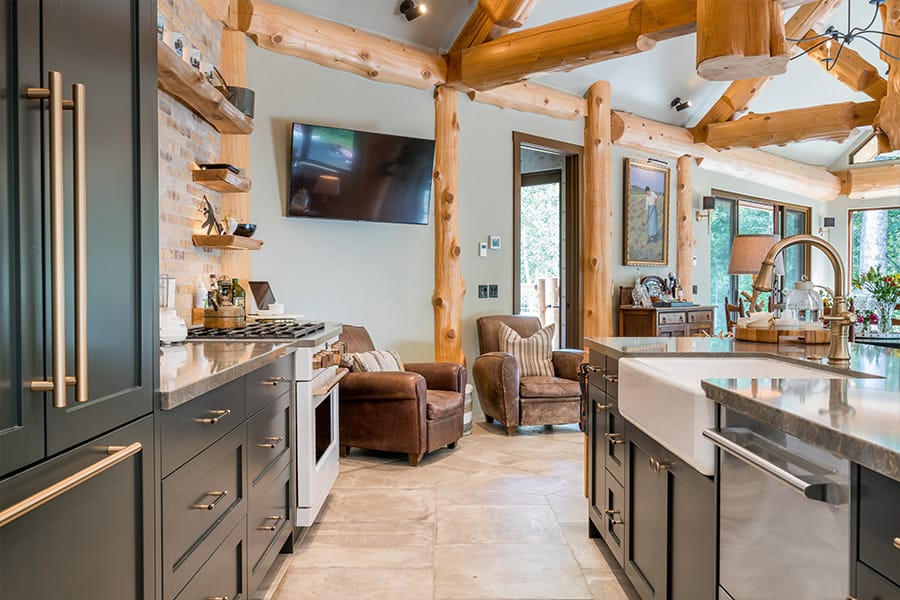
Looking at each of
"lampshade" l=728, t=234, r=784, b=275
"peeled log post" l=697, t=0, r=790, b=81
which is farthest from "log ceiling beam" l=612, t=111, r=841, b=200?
"peeled log post" l=697, t=0, r=790, b=81

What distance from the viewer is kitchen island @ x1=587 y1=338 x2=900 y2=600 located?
3.15ft

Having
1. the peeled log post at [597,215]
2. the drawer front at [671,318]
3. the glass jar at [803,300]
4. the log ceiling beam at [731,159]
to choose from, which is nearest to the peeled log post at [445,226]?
the peeled log post at [597,215]

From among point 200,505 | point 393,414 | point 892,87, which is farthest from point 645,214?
point 200,505

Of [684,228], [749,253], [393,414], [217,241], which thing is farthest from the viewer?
[684,228]

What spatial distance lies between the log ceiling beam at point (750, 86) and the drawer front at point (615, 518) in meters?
4.39

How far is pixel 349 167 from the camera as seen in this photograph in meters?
4.50

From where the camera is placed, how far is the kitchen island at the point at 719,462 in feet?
3.15

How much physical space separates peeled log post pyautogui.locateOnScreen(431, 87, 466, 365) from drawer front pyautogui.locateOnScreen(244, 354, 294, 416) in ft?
8.17

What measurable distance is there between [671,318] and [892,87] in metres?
2.70

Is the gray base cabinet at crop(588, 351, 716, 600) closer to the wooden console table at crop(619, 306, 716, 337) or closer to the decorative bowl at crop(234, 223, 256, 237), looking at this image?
the decorative bowl at crop(234, 223, 256, 237)

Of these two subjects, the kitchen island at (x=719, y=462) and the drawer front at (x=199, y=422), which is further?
the drawer front at (x=199, y=422)

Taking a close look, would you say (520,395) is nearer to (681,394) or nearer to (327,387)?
(327,387)

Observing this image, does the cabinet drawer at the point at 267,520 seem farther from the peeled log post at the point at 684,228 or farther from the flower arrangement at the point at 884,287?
the peeled log post at the point at 684,228

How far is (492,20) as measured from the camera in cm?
455
